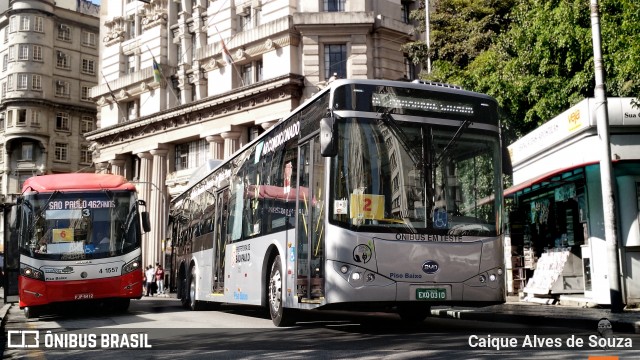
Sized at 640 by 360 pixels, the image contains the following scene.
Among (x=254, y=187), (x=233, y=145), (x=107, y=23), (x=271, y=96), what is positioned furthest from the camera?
(x=107, y=23)

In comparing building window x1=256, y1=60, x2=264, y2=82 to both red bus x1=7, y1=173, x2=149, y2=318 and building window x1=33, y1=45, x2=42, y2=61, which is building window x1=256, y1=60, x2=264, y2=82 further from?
building window x1=33, y1=45, x2=42, y2=61

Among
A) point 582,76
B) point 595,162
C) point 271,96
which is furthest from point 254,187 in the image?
point 271,96

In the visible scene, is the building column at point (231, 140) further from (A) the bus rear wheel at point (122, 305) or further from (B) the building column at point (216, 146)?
(A) the bus rear wheel at point (122, 305)

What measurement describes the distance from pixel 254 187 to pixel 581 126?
7831 millimetres

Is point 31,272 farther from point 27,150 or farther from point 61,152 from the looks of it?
point 61,152

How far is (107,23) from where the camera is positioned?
53.1 m

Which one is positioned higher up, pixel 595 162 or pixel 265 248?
pixel 595 162

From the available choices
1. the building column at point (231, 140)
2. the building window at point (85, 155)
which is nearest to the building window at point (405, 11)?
the building column at point (231, 140)

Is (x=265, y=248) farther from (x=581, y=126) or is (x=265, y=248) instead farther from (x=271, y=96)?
(x=271, y=96)

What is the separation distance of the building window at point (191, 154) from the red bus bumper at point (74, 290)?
2812 cm

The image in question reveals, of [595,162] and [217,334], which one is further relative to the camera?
[595,162]

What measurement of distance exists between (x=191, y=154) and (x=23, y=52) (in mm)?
30060

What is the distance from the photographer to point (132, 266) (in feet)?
55.3

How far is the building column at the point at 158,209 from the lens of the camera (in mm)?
46781
